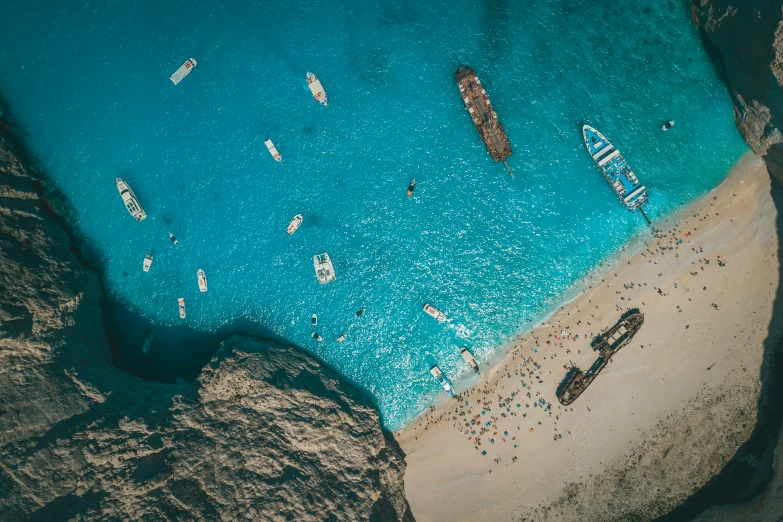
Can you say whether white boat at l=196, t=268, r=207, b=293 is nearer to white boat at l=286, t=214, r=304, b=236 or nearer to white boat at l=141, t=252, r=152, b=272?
white boat at l=141, t=252, r=152, b=272

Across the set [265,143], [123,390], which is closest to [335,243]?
[265,143]

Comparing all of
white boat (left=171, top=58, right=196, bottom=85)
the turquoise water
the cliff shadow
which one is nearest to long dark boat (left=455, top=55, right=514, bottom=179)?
the turquoise water

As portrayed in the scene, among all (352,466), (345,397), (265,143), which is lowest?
(352,466)

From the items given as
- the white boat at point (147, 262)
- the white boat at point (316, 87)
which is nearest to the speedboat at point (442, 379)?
the white boat at point (316, 87)

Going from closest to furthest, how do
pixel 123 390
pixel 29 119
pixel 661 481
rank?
pixel 123 390 → pixel 661 481 → pixel 29 119

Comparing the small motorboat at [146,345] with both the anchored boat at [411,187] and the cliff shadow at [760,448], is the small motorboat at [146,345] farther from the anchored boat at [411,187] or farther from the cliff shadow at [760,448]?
the cliff shadow at [760,448]

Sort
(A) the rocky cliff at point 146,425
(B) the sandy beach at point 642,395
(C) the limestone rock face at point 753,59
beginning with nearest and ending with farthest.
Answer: (A) the rocky cliff at point 146,425 < (C) the limestone rock face at point 753,59 < (B) the sandy beach at point 642,395

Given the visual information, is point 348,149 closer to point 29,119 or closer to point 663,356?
point 29,119
